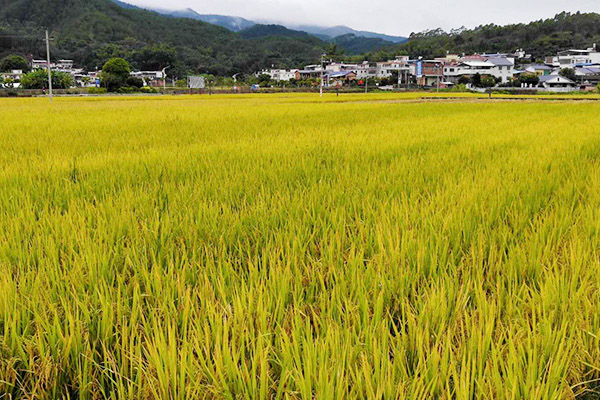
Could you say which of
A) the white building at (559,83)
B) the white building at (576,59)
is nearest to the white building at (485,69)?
the white building at (559,83)

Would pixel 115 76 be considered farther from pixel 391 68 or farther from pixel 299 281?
pixel 299 281

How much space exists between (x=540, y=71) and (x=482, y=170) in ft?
284

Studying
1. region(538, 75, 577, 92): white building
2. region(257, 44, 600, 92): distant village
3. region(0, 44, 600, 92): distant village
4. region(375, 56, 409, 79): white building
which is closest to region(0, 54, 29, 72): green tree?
region(0, 44, 600, 92): distant village

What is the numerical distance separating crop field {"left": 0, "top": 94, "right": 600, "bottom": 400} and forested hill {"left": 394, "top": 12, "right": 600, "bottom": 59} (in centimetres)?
11020

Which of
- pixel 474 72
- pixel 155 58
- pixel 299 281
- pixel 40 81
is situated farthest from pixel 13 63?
pixel 299 281

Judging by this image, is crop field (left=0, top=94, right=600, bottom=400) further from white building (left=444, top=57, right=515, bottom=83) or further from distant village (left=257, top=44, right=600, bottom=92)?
white building (left=444, top=57, right=515, bottom=83)

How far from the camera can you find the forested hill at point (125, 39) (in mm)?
86125

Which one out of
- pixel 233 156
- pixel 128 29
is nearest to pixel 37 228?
pixel 233 156

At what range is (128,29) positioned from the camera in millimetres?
99375

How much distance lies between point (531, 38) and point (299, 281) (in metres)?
123

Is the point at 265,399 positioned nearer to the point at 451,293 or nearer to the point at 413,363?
the point at 413,363

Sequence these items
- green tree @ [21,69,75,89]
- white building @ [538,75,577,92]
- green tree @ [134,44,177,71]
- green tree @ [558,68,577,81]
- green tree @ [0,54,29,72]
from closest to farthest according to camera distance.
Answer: green tree @ [21,69,75,89], white building @ [538,75,577,92], green tree @ [558,68,577,81], green tree @ [0,54,29,72], green tree @ [134,44,177,71]

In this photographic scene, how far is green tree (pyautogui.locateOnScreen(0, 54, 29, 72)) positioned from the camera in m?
79.1

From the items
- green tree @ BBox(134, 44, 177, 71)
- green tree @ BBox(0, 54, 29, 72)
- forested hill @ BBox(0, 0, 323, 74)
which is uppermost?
forested hill @ BBox(0, 0, 323, 74)
